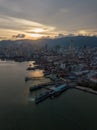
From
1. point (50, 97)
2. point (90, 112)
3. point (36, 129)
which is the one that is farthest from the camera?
point (50, 97)

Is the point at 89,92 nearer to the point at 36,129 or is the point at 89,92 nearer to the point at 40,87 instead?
the point at 40,87

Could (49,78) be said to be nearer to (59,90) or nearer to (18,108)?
(59,90)

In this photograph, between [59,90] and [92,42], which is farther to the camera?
[92,42]

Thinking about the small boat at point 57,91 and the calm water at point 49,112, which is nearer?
the calm water at point 49,112

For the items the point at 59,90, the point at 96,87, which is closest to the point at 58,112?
the point at 59,90

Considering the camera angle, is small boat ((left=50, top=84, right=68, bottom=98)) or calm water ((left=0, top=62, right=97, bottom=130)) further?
small boat ((left=50, top=84, right=68, bottom=98))

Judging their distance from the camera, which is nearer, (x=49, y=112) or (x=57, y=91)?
(x=49, y=112)

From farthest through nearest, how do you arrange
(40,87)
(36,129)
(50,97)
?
(40,87) < (50,97) < (36,129)
